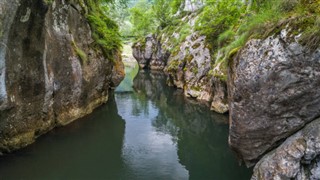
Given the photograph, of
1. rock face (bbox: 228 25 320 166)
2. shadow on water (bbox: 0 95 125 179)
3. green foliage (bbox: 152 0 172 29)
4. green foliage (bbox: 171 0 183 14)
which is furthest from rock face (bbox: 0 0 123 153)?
green foliage (bbox: 152 0 172 29)

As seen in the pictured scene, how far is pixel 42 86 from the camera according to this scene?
13289 millimetres

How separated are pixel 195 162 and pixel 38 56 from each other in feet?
28.2

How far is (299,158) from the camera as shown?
6.80 meters

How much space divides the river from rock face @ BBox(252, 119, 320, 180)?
3215mm

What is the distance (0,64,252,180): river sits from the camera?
432 inches

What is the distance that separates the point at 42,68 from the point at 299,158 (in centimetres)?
1131

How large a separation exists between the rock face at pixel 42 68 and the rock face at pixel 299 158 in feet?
31.4

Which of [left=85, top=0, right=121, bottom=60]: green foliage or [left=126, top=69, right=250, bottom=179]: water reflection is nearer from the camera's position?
[left=126, top=69, right=250, bottom=179]: water reflection

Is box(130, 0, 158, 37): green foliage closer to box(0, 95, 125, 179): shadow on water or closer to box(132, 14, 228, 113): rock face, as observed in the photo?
box(132, 14, 228, 113): rock face

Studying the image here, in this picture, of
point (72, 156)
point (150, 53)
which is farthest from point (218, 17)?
point (150, 53)

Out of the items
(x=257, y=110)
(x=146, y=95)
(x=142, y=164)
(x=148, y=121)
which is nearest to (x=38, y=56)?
(x=142, y=164)

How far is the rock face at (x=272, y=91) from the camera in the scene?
7.07 meters

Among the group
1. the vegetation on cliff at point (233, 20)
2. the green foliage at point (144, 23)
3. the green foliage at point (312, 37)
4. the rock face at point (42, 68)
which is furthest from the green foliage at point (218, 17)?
the green foliage at point (144, 23)

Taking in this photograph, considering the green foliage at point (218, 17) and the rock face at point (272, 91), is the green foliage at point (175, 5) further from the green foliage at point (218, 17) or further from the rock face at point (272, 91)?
the rock face at point (272, 91)
